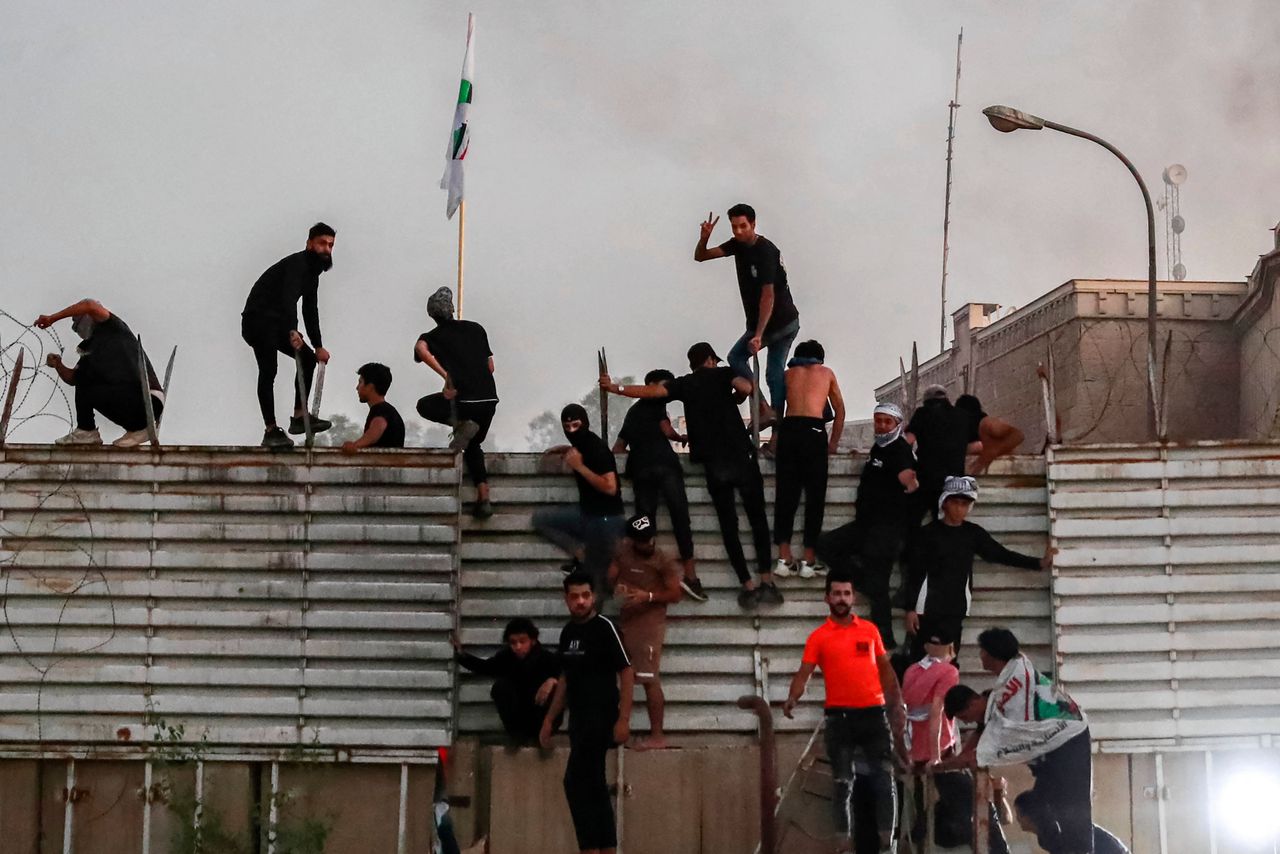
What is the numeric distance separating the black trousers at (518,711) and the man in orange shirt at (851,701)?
192cm

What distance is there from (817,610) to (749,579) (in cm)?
56

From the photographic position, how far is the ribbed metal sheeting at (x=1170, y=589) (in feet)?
40.0

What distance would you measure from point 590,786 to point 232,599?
3.42 meters

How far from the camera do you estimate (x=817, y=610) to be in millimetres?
12367

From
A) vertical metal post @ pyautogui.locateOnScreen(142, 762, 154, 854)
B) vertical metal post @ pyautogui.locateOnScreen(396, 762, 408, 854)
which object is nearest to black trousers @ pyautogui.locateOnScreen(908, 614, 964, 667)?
vertical metal post @ pyautogui.locateOnScreen(396, 762, 408, 854)

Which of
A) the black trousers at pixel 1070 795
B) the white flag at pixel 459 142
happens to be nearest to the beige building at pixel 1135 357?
the white flag at pixel 459 142

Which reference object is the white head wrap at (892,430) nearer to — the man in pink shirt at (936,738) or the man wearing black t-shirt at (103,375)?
the man in pink shirt at (936,738)

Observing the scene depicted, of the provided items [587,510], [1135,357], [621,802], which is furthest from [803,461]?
[1135,357]

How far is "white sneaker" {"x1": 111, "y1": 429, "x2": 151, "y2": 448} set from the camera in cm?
1276

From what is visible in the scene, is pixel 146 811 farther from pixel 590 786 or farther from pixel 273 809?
pixel 590 786

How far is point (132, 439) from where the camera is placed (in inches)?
510

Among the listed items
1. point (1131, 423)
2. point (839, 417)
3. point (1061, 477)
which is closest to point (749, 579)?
point (839, 417)

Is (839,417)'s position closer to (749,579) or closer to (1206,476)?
(749,579)

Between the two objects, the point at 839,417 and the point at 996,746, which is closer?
the point at 996,746
